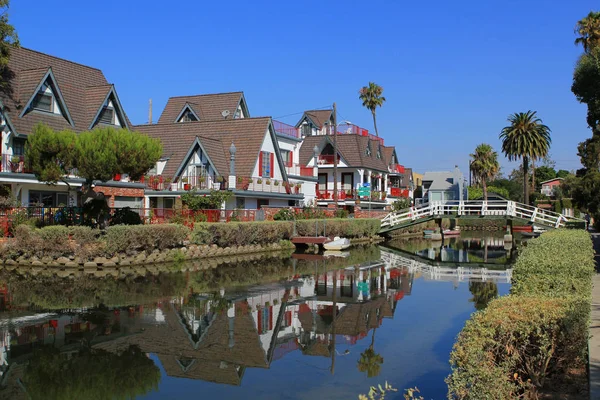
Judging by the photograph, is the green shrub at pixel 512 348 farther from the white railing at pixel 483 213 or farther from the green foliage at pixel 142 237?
the white railing at pixel 483 213

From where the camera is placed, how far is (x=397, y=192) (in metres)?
76.4

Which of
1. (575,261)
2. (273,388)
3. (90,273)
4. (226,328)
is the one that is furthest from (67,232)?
(575,261)

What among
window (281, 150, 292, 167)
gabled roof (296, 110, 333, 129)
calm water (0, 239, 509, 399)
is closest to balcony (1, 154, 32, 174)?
calm water (0, 239, 509, 399)

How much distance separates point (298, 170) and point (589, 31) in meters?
27.1

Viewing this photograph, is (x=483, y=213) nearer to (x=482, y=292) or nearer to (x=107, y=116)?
(x=482, y=292)

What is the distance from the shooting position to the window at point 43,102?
3609 cm

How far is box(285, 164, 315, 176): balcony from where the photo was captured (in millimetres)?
55750

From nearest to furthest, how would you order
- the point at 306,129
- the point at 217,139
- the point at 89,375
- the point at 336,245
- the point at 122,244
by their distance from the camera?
the point at 89,375, the point at 122,244, the point at 336,245, the point at 217,139, the point at 306,129

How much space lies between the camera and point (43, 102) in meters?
36.6

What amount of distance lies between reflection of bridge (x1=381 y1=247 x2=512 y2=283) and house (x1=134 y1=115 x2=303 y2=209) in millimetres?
13660

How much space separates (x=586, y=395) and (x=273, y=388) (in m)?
5.36

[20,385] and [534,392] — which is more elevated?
[534,392]

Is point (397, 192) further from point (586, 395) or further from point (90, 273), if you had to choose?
point (586, 395)

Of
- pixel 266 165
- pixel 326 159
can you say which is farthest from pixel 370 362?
pixel 326 159
